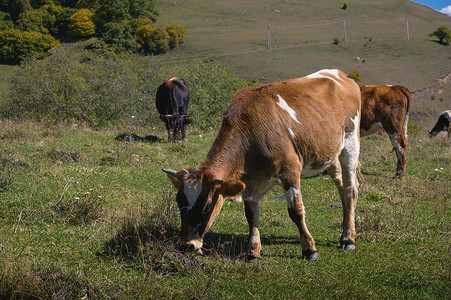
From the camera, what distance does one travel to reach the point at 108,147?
13.5 meters

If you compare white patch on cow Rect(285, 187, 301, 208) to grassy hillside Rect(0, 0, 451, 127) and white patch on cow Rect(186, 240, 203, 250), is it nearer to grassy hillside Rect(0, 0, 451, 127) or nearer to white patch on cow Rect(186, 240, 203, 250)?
white patch on cow Rect(186, 240, 203, 250)

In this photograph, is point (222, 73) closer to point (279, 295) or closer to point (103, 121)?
point (103, 121)

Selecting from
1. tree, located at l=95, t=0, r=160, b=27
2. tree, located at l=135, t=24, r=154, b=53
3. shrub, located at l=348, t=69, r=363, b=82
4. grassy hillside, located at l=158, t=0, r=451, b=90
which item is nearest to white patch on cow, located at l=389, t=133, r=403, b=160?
grassy hillside, located at l=158, t=0, r=451, b=90

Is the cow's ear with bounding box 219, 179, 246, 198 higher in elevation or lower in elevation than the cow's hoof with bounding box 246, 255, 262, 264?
higher

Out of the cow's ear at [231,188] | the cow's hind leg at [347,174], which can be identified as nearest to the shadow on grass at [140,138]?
the cow's hind leg at [347,174]

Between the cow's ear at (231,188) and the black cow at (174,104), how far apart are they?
11963 millimetres

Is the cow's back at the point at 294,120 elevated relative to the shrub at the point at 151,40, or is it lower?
elevated

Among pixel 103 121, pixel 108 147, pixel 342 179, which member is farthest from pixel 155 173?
pixel 103 121

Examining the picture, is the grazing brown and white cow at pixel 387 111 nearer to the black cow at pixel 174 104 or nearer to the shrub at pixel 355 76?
the black cow at pixel 174 104

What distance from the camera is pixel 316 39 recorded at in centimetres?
7150

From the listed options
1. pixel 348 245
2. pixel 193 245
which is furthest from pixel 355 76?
pixel 193 245

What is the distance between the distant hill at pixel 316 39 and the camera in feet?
185

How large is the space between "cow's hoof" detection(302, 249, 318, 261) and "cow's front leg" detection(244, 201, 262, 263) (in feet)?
2.09

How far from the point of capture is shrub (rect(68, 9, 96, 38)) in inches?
2992
